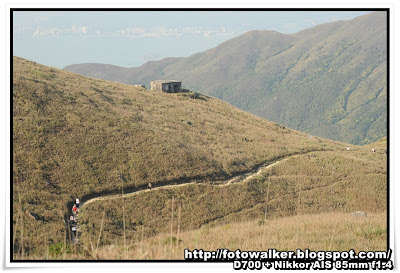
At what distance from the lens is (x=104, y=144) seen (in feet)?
128

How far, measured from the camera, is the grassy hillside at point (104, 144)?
29.1 metres

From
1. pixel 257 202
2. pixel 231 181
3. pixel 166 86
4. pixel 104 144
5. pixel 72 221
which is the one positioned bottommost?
pixel 257 202

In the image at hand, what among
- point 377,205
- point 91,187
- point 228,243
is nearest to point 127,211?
point 91,187

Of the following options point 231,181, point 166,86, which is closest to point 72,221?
point 231,181

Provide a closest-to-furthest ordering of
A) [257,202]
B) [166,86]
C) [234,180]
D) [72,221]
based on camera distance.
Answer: [72,221] → [257,202] → [234,180] → [166,86]

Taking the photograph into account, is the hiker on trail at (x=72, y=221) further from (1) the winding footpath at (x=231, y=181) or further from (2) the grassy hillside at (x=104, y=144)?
(1) the winding footpath at (x=231, y=181)

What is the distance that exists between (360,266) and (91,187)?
26.1 metres

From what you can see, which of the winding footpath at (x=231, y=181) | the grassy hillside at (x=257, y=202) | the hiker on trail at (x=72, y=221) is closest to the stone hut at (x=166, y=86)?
the winding footpath at (x=231, y=181)

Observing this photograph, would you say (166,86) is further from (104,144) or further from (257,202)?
(257,202)

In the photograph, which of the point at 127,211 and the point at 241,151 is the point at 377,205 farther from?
the point at 127,211

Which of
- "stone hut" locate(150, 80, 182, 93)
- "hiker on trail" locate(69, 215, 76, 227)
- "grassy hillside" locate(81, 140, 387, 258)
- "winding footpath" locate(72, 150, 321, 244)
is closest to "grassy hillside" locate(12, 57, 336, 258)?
"winding footpath" locate(72, 150, 321, 244)

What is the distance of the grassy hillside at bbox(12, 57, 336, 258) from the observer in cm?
2908

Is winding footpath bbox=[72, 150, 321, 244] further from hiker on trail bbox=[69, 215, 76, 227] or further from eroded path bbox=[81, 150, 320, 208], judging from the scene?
hiker on trail bbox=[69, 215, 76, 227]

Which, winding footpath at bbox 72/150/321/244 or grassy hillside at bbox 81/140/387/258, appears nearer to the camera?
grassy hillside at bbox 81/140/387/258
